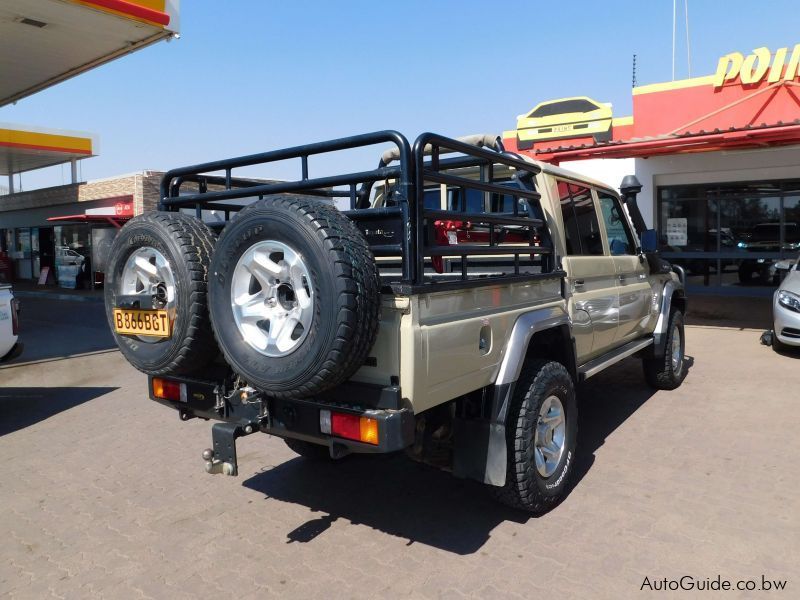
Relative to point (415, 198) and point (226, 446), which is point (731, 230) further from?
point (226, 446)

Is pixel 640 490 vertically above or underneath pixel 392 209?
underneath

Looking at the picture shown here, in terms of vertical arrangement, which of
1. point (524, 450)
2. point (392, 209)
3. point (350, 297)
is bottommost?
point (524, 450)

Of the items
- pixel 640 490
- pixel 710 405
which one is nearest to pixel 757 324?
pixel 710 405

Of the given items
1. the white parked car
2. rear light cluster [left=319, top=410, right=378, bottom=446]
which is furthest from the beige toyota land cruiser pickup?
the white parked car

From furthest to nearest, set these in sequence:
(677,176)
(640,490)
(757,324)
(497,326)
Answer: (677,176), (757,324), (640,490), (497,326)

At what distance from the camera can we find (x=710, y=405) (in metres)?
5.77

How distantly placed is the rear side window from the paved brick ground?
150cm

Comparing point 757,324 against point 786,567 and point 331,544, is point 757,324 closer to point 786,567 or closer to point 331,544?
point 786,567

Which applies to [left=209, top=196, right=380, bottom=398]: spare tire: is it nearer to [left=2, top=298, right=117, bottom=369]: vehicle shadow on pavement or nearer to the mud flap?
the mud flap

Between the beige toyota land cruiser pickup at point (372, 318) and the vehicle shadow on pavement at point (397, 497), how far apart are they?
0.24 meters

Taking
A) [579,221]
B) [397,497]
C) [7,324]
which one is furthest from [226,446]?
[7,324]

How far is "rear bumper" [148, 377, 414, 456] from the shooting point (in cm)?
256

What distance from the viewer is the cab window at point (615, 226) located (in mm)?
5008

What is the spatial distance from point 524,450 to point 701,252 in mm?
12538
